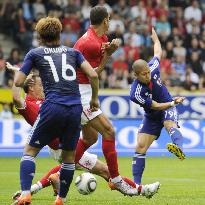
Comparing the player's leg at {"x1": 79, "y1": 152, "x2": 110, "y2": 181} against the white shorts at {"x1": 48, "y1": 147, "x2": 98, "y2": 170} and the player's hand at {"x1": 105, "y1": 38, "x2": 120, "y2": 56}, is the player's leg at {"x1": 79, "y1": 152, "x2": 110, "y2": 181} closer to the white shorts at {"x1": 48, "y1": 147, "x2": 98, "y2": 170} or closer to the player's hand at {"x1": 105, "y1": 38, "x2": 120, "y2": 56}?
the white shorts at {"x1": 48, "y1": 147, "x2": 98, "y2": 170}

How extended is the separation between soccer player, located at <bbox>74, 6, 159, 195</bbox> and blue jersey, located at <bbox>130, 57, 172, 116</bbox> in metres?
1.03

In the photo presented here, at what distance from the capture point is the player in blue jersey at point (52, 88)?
28.7 ft

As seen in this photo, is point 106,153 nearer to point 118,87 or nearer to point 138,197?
point 138,197

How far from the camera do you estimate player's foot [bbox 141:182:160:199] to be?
1016 cm

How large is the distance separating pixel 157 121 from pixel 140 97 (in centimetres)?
53

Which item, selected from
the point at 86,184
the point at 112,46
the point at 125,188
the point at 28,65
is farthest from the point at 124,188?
the point at 28,65

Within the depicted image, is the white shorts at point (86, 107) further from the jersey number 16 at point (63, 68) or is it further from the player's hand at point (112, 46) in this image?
the jersey number 16 at point (63, 68)

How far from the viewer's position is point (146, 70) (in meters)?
11.1

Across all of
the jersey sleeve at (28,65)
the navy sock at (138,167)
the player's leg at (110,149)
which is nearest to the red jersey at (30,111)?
the player's leg at (110,149)

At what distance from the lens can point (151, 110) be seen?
37.8 ft

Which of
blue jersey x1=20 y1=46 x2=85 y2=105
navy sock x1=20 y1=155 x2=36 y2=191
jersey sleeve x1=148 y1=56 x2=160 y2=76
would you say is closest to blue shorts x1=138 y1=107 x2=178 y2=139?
jersey sleeve x1=148 y1=56 x2=160 y2=76

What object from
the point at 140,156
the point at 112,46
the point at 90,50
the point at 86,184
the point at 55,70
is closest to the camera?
the point at 55,70

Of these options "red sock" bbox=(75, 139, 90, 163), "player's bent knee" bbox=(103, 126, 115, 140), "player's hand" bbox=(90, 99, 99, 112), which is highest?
"player's hand" bbox=(90, 99, 99, 112)

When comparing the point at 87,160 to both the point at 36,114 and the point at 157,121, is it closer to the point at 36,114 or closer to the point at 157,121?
the point at 36,114
